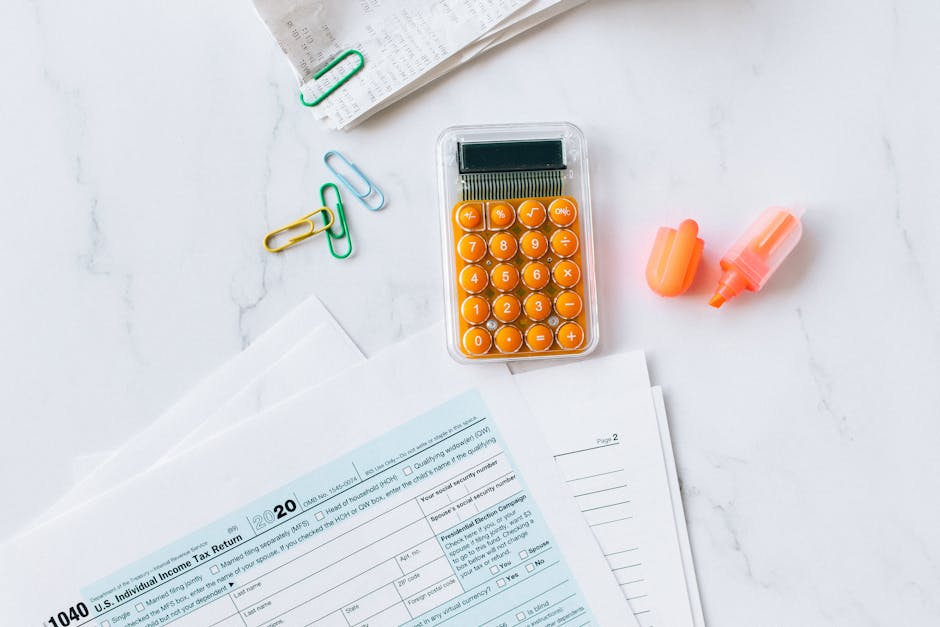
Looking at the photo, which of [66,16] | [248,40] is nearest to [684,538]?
[248,40]

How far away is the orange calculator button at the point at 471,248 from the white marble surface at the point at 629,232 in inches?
1.3

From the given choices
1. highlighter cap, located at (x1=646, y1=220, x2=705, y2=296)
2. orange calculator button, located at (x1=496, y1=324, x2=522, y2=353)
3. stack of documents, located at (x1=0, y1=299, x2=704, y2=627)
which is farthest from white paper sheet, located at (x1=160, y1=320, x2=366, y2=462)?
highlighter cap, located at (x1=646, y1=220, x2=705, y2=296)

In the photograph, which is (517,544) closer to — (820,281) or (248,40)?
(820,281)

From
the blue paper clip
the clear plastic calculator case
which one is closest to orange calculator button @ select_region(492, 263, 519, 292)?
the clear plastic calculator case

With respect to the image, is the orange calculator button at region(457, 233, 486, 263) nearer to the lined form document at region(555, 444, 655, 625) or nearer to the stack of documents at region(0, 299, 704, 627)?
the stack of documents at region(0, 299, 704, 627)

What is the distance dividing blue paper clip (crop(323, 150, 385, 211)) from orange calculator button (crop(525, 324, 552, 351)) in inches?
6.1

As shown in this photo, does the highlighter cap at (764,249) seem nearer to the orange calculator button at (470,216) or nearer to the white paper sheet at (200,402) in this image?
the orange calculator button at (470,216)

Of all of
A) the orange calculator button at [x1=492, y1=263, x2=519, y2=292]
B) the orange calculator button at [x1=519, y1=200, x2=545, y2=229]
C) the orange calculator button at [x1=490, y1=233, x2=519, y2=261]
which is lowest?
the orange calculator button at [x1=492, y1=263, x2=519, y2=292]

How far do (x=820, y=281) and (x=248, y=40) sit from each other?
1.64 feet

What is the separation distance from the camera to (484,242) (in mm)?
660

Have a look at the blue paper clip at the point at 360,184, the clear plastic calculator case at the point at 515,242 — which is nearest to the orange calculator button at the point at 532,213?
the clear plastic calculator case at the point at 515,242

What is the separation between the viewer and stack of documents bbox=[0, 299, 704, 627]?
0.65 metres

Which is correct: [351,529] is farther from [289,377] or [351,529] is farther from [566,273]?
[566,273]

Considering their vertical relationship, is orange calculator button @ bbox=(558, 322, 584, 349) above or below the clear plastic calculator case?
below
